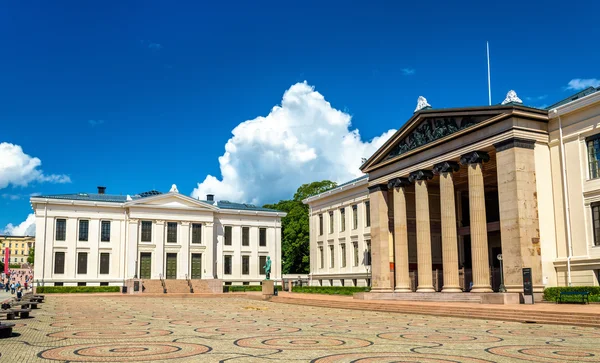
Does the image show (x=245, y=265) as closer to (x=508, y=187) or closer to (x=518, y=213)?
(x=508, y=187)

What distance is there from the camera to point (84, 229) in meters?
65.4

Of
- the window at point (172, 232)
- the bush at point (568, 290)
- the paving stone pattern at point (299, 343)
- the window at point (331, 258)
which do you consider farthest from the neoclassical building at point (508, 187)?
the window at point (172, 232)

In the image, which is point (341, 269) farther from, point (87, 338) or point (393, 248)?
point (87, 338)

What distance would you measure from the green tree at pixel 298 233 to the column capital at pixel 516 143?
47.8 metres

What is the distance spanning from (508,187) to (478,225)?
3.35 meters

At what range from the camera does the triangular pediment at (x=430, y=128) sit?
32.4 meters

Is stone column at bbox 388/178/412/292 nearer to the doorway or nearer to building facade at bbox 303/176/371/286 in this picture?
building facade at bbox 303/176/371/286

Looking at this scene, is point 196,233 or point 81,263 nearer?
point 81,263

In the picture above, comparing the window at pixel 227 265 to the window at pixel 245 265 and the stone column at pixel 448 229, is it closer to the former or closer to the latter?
the window at pixel 245 265

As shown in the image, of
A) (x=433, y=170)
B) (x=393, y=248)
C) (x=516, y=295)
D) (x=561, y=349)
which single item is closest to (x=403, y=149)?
(x=433, y=170)

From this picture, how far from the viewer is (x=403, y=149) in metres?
40.0

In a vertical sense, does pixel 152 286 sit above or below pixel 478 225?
below

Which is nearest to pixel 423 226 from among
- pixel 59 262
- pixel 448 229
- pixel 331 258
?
pixel 448 229

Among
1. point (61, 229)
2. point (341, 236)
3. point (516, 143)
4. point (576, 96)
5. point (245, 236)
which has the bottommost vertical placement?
point (341, 236)
